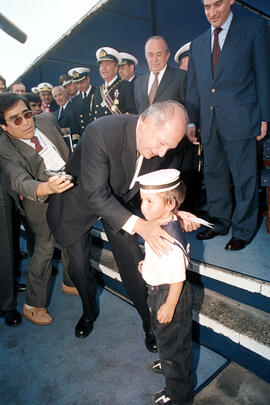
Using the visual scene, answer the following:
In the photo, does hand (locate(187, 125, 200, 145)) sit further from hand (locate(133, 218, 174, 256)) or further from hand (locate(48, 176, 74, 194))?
hand (locate(133, 218, 174, 256))

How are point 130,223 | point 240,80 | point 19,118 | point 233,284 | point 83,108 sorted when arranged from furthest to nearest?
point 83,108 → point 240,80 → point 19,118 → point 233,284 → point 130,223

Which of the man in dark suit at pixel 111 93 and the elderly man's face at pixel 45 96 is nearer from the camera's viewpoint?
the man in dark suit at pixel 111 93

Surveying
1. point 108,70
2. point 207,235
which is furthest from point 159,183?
point 108,70

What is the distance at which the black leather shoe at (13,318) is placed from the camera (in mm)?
2479

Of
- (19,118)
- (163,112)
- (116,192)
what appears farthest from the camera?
(19,118)

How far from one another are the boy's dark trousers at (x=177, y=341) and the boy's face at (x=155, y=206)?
1.16 ft

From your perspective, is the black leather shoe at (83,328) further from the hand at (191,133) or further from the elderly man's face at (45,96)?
the elderly man's face at (45,96)

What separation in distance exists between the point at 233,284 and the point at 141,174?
1.02m

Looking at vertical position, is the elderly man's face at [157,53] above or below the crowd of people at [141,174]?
above

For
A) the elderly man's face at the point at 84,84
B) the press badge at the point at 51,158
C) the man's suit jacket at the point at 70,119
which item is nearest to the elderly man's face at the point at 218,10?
the press badge at the point at 51,158

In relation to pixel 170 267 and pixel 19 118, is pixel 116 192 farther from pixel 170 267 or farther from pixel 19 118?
pixel 19 118

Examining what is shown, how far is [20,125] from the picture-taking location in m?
2.10

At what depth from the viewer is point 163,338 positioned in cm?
139

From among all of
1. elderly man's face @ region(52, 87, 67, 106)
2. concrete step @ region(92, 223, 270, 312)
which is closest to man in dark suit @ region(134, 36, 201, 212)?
concrete step @ region(92, 223, 270, 312)
